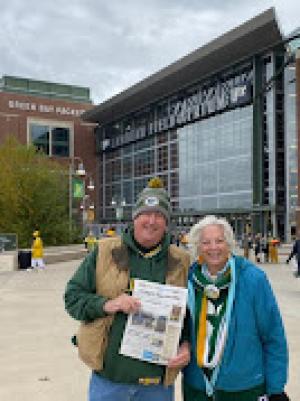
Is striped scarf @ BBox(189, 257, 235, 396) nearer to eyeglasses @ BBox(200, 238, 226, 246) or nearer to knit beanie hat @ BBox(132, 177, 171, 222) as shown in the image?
eyeglasses @ BBox(200, 238, 226, 246)

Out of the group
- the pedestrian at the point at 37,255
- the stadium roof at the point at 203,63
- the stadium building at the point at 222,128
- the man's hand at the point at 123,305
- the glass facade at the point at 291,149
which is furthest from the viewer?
the stadium building at the point at 222,128

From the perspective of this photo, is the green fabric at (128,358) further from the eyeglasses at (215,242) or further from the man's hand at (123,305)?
the eyeglasses at (215,242)

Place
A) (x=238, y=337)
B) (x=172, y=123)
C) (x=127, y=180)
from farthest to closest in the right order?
1. (x=127, y=180)
2. (x=172, y=123)
3. (x=238, y=337)

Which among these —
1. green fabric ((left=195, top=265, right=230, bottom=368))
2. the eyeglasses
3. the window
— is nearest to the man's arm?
green fabric ((left=195, top=265, right=230, bottom=368))

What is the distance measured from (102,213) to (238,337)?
258 ft

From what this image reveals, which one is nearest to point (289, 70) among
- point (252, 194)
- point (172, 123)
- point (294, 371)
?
point (252, 194)

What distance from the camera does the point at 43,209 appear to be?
3769 centimetres

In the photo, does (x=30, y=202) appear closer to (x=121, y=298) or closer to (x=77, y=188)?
(x=77, y=188)

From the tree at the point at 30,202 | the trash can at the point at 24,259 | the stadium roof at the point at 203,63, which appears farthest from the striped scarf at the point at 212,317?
the stadium roof at the point at 203,63

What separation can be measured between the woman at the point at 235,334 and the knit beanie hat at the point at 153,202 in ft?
1.04

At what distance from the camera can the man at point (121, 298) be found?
2.80 metres

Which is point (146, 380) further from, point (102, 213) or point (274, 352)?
point (102, 213)

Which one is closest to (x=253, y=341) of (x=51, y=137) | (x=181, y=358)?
(x=181, y=358)

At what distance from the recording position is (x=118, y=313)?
283cm
